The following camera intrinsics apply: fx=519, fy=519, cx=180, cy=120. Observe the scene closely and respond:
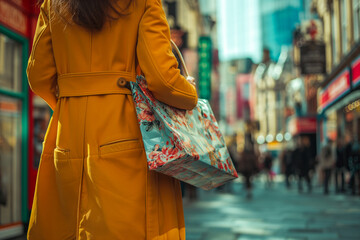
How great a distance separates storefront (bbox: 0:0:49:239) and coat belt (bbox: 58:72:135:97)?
4414 millimetres

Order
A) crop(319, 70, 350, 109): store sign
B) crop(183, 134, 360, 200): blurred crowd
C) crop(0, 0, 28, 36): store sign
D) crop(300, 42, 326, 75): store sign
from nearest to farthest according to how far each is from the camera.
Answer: crop(0, 0, 28, 36): store sign < crop(183, 134, 360, 200): blurred crowd < crop(319, 70, 350, 109): store sign < crop(300, 42, 326, 75): store sign

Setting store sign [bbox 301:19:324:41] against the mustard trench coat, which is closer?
the mustard trench coat

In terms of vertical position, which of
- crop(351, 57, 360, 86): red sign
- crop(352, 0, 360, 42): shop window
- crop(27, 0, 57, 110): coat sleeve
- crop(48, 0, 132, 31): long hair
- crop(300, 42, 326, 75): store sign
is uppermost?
crop(352, 0, 360, 42): shop window

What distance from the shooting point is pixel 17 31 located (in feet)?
22.4

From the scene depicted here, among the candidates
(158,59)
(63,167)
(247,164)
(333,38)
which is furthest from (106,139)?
(333,38)

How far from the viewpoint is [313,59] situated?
72.2ft

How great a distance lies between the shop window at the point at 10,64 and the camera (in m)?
6.75

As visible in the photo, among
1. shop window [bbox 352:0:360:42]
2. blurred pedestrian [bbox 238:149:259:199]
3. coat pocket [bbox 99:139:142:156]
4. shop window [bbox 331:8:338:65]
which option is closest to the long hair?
coat pocket [bbox 99:139:142:156]

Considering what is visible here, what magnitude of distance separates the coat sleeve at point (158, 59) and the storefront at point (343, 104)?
571 inches

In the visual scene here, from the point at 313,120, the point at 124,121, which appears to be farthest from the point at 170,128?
the point at 313,120

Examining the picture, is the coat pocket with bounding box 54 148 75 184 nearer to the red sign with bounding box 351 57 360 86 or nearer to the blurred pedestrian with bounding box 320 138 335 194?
the red sign with bounding box 351 57 360 86

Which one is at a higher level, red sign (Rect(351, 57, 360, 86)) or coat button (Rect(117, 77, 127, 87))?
red sign (Rect(351, 57, 360, 86))

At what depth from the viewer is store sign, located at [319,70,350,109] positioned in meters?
18.0

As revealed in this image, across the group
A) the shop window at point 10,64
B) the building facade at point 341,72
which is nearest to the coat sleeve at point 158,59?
the shop window at point 10,64
